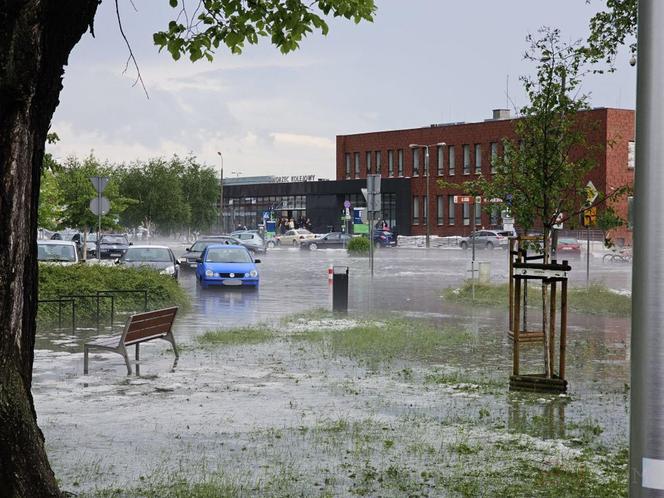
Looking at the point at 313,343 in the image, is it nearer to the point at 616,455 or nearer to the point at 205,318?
the point at 205,318

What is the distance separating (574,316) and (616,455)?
618 inches

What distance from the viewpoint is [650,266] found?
3461 mm

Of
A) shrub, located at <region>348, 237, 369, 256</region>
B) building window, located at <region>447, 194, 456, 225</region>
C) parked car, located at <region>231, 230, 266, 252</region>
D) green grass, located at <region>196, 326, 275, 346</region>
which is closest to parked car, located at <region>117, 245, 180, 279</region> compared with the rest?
green grass, located at <region>196, 326, 275, 346</region>

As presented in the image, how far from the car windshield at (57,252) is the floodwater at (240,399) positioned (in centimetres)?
1039

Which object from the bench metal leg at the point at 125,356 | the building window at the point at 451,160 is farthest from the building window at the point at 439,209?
the bench metal leg at the point at 125,356

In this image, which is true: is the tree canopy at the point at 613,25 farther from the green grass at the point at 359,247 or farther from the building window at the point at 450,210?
the building window at the point at 450,210

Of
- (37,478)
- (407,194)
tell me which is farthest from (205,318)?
(407,194)

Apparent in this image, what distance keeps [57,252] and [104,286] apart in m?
8.28

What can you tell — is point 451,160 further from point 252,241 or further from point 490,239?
point 252,241

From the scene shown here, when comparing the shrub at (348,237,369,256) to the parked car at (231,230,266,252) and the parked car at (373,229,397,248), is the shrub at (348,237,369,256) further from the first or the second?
the parked car at (373,229,397,248)

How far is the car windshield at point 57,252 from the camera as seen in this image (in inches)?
1195

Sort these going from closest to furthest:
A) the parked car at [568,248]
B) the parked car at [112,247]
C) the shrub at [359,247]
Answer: the parked car at [112,247], the shrub at [359,247], the parked car at [568,248]

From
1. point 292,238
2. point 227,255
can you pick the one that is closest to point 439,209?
point 292,238

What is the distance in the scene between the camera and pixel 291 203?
11156 cm
